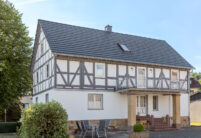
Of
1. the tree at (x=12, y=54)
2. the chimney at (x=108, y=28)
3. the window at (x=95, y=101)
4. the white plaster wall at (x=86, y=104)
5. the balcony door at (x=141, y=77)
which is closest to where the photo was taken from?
the white plaster wall at (x=86, y=104)

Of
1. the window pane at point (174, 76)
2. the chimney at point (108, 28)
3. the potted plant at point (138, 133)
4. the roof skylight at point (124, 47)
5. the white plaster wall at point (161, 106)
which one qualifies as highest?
the chimney at point (108, 28)

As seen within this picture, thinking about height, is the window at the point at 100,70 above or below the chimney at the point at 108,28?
below

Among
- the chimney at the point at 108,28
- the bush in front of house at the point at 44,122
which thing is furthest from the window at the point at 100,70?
the bush in front of house at the point at 44,122

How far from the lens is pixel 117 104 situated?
20750 mm

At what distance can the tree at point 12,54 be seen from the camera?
25750 millimetres

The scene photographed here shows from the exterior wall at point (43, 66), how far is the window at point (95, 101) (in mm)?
3181

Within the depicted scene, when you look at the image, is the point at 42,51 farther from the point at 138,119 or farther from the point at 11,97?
the point at 138,119

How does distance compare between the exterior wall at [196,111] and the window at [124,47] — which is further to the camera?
the exterior wall at [196,111]

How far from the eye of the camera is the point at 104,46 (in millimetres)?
21984

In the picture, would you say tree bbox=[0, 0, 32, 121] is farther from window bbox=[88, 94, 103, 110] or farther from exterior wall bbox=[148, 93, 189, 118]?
exterior wall bbox=[148, 93, 189, 118]

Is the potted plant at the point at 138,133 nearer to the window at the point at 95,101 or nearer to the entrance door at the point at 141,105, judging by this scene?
the window at the point at 95,101

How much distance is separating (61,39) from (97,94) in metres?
5.21

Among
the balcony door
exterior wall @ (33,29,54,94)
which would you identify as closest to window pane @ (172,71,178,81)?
the balcony door

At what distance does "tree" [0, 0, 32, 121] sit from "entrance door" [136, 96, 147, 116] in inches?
504
